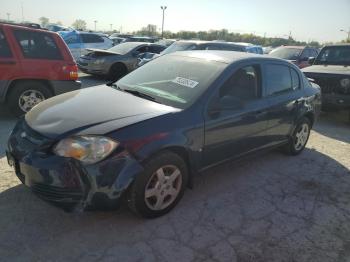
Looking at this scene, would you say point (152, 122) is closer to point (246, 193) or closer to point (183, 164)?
point (183, 164)

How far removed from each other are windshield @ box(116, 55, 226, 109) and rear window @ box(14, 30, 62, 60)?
8.91 ft

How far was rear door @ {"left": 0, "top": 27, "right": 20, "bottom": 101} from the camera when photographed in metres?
5.88

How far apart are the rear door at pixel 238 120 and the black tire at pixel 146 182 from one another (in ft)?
1.59

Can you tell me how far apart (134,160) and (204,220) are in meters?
1.04

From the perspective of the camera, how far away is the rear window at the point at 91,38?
16498 mm

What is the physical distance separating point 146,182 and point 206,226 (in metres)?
0.77

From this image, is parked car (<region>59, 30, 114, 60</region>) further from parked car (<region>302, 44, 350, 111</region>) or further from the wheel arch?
the wheel arch

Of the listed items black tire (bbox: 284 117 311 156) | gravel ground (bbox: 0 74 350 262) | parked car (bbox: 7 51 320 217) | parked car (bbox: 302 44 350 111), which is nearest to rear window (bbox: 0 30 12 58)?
gravel ground (bbox: 0 74 350 262)

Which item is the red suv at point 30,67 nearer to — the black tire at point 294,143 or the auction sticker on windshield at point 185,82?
the auction sticker on windshield at point 185,82

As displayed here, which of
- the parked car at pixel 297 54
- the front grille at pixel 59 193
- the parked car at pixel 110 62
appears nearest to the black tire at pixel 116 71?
the parked car at pixel 110 62

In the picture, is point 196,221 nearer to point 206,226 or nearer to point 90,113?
point 206,226

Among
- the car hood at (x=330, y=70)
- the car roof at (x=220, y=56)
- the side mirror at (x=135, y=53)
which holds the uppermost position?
the car roof at (x=220, y=56)

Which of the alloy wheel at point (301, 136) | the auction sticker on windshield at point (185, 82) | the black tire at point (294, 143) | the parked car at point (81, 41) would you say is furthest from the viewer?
the parked car at point (81, 41)

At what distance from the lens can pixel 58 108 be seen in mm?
3525
